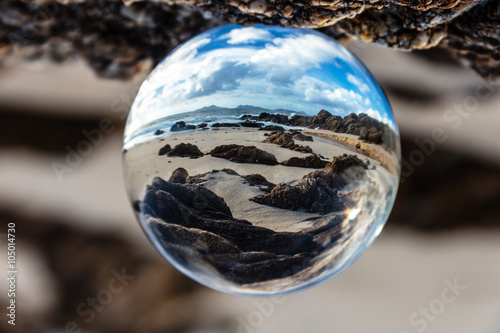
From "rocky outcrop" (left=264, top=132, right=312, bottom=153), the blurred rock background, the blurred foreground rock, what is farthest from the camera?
the blurred rock background

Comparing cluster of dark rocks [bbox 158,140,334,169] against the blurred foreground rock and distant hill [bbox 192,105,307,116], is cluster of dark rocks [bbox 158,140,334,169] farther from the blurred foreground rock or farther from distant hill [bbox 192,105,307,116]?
the blurred foreground rock

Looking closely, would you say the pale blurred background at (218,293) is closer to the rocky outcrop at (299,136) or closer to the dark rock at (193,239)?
the dark rock at (193,239)

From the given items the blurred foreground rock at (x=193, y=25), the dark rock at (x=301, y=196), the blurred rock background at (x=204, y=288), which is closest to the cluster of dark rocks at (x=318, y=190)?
the dark rock at (x=301, y=196)

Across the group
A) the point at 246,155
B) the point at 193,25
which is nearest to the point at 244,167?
the point at 246,155

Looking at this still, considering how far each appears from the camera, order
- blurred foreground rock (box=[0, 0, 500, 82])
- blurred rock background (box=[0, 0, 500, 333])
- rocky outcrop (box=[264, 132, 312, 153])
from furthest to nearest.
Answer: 1. blurred rock background (box=[0, 0, 500, 333])
2. blurred foreground rock (box=[0, 0, 500, 82])
3. rocky outcrop (box=[264, 132, 312, 153])

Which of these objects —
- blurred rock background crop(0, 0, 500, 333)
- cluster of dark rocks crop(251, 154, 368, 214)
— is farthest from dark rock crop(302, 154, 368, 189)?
blurred rock background crop(0, 0, 500, 333)

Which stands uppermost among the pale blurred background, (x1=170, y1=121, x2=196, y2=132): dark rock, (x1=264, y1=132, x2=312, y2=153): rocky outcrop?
(x1=264, y1=132, x2=312, y2=153): rocky outcrop

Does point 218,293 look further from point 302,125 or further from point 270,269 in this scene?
point 302,125
